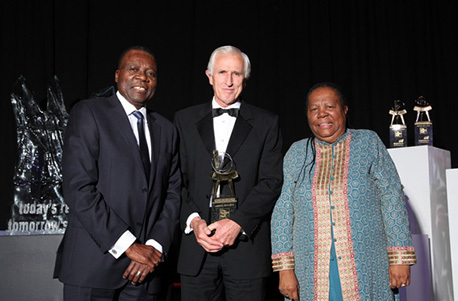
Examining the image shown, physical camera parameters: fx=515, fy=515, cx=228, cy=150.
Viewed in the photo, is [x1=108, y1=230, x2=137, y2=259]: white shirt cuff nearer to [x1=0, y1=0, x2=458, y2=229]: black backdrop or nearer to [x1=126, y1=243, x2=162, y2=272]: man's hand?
[x1=126, y1=243, x2=162, y2=272]: man's hand

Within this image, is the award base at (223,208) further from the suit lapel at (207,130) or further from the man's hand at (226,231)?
the suit lapel at (207,130)

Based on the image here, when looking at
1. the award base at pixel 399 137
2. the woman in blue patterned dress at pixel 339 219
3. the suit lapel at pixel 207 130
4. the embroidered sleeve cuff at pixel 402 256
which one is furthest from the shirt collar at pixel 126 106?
the award base at pixel 399 137

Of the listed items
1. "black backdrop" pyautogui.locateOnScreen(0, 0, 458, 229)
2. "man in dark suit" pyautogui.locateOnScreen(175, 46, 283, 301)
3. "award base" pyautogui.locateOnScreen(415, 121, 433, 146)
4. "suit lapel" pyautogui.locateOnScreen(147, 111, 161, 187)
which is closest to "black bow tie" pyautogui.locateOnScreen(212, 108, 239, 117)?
"man in dark suit" pyautogui.locateOnScreen(175, 46, 283, 301)

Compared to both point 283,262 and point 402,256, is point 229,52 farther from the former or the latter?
point 402,256

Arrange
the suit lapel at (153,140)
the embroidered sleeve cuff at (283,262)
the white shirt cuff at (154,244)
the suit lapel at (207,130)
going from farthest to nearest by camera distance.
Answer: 1. the suit lapel at (207,130)
2. the embroidered sleeve cuff at (283,262)
3. the suit lapel at (153,140)
4. the white shirt cuff at (154,244)

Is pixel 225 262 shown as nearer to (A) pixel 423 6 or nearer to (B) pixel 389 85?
(B) pixel 389 85

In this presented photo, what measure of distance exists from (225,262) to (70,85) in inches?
105

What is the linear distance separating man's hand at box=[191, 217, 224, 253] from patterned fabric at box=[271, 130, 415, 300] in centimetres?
33

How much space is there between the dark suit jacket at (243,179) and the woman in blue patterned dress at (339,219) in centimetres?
8

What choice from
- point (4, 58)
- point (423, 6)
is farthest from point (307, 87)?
point (4, 58)

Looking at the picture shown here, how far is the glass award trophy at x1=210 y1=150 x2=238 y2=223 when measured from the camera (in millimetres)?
2518

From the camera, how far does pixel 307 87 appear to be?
17.7 feet

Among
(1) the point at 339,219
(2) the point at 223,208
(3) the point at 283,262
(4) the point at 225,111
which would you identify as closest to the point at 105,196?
(2) the point at 223,208

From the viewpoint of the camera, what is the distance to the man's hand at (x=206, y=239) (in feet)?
7.96
